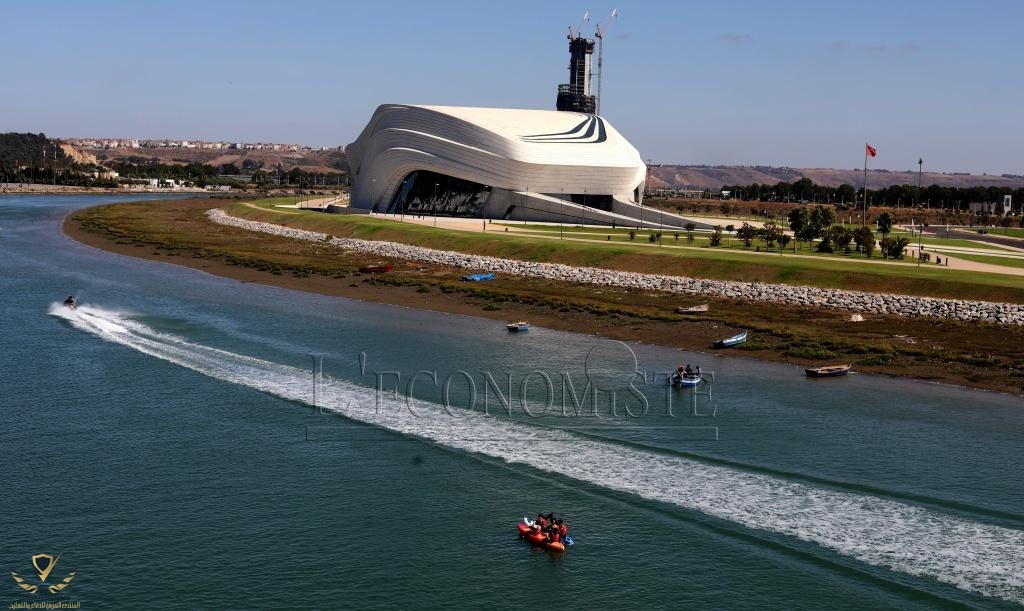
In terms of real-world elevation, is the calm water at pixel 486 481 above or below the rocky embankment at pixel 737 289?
below

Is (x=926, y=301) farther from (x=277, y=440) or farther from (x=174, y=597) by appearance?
(x=174, y=597)

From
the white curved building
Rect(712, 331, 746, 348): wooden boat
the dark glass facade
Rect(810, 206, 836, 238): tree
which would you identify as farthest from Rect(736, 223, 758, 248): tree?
the dark glass facade

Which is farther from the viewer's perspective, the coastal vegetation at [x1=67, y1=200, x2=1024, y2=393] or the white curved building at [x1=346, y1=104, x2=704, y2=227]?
the white curved building at [x1=346, y1=104, x2=704, y2=227]

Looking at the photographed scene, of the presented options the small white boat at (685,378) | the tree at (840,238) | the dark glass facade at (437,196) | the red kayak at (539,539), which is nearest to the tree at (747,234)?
the tree at (840,238)

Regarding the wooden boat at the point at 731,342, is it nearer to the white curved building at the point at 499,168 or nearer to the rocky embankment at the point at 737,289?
the rocky embankment at the point at 737,289

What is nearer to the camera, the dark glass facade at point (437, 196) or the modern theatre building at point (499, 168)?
the modern theatre building at point (499, 168)

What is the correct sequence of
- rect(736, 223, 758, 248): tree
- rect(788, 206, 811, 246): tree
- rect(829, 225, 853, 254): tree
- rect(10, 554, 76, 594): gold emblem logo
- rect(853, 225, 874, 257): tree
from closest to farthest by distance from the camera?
1. rect(10, 554, 76, 594): gold emblem logo
2. rect(853, 225, 874, 257): tree
3. rect(829, 225, 853, 254): tree
4. rect(788, 206, 811, 246): tree
5. rect(736, 223, 758, 248): tree

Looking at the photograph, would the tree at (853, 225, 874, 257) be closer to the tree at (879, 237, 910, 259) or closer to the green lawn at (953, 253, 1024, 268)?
the tree at (879, 237, 910, 259)
